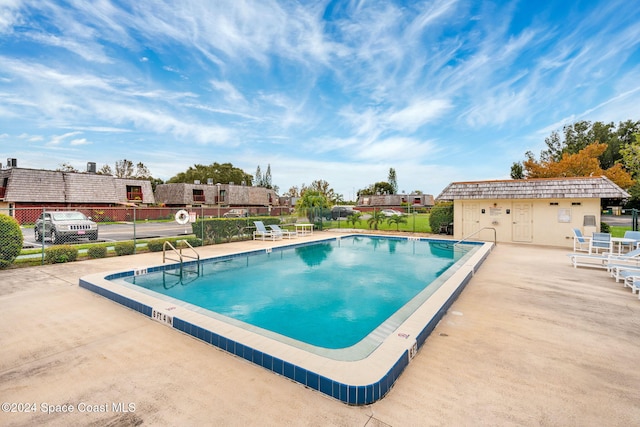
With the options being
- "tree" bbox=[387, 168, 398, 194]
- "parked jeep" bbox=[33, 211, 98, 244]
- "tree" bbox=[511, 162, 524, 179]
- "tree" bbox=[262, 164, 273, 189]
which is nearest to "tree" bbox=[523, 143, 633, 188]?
"tree" bbox=[511, 162, 524, 179]

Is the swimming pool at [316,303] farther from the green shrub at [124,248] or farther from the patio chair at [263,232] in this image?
the green shrub at [124,248]

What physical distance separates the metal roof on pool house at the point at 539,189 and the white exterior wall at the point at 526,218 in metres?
0.42

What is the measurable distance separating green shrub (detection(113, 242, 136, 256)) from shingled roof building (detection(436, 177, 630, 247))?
1481cm

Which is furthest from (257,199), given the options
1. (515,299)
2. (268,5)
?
(515,299)

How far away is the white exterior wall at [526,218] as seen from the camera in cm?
1334

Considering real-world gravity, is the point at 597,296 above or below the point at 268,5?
below

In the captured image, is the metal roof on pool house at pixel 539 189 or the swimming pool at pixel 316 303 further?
the metal roof on pool house at pixel 539 189

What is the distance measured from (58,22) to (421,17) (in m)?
15.3

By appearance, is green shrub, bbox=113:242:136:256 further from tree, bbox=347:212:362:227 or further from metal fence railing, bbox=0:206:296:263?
tree, bbox=347:212:362:227

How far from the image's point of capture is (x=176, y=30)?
13.8 meters

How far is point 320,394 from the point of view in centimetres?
285

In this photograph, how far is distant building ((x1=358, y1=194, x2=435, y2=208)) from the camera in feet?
201

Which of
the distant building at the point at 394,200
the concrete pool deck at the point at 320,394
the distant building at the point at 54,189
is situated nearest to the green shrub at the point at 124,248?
the concrete pool deck at the point at 320,394

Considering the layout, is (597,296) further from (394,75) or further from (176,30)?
(176,30)
